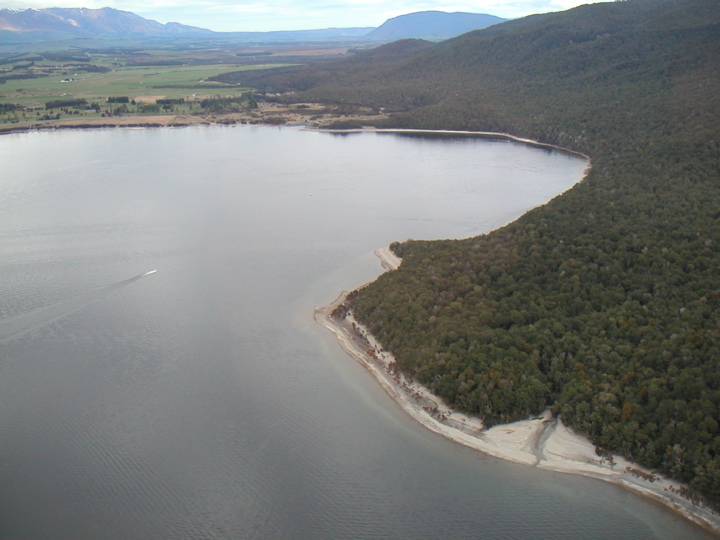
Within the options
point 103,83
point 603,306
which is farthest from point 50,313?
point 103,83

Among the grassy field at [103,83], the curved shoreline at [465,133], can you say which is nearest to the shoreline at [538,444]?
the curved shoreline at [465,133]

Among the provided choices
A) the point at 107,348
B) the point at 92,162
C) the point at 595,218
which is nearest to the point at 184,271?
the point at 107,348

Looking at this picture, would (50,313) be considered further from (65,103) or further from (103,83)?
(103,83)

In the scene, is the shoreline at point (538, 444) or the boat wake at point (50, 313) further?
the boat wake at point (50, 313)

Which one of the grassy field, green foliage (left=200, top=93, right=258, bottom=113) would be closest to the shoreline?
green foliage (left=200, top=93, right=258, bottom=113)

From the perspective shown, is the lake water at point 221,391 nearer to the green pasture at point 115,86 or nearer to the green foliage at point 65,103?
the green foliage at point 65,103

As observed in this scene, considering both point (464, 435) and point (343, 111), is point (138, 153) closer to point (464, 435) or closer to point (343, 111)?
point (343, 111)
